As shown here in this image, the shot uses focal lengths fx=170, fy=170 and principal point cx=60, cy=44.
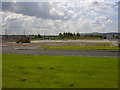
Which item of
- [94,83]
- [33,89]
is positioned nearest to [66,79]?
[94,83]

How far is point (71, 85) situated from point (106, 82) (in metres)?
1.76

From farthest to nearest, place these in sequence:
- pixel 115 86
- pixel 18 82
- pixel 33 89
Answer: pixel 18 82
pixel 115 86
pixel 33 89

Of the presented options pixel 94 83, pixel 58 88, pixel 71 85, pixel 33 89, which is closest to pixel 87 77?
pixel 94 83

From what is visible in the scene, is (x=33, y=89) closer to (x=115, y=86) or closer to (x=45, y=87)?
(x=45, y=87)

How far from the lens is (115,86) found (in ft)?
23.8

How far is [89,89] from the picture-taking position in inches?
269

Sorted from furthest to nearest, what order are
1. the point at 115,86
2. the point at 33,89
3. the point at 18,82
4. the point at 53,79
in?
the point at 53,79, the point at 18,82, the point at 115,86, the point at 33,89

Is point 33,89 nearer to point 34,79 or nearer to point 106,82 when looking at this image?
point 34,79

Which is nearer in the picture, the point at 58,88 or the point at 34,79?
the point at 58,88

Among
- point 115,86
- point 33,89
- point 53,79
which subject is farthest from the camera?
point 53,79

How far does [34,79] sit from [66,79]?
5.18 feet

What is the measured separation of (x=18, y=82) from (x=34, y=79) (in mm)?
911

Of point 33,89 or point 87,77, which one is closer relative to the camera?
point 33,89

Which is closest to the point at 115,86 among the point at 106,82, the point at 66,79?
the point at 106,82
